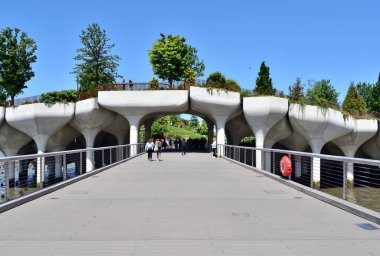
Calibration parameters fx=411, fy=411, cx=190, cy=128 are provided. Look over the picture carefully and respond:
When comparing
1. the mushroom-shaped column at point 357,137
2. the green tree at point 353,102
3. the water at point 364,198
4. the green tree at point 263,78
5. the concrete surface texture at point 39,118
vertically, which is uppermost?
the green tree at point 263,78

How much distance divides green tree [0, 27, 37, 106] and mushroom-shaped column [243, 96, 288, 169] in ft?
88.8

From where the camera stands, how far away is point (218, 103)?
116 feet

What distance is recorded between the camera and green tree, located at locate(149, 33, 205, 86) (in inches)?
2244

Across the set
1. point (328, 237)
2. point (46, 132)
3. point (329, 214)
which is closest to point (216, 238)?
point (328, 237)

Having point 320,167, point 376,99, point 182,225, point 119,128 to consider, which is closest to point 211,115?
point 119,128

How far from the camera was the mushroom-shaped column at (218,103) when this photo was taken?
35000mm

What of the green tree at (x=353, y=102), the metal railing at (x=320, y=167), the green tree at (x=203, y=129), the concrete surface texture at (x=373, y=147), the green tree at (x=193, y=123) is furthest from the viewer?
the green tree at (x=193, y=123)

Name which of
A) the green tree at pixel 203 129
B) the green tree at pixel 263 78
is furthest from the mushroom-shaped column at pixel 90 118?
the green tree at pixel 203 129

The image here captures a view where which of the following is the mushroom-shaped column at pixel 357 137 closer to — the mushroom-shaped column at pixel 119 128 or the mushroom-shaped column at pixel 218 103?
the mushroom-shaped column at pixel 218 103

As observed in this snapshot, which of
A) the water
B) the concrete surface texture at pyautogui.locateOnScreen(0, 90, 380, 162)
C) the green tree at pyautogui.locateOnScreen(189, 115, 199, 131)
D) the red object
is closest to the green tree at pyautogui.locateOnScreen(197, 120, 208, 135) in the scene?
the green tree at pyautogui.locateOnScreen(189, 115, 199, 131)

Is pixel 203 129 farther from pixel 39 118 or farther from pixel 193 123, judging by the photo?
pixel 39 118

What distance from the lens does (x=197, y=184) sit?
12.7 meters

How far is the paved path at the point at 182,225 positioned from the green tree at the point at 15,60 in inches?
1587

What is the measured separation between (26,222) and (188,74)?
52.8m
